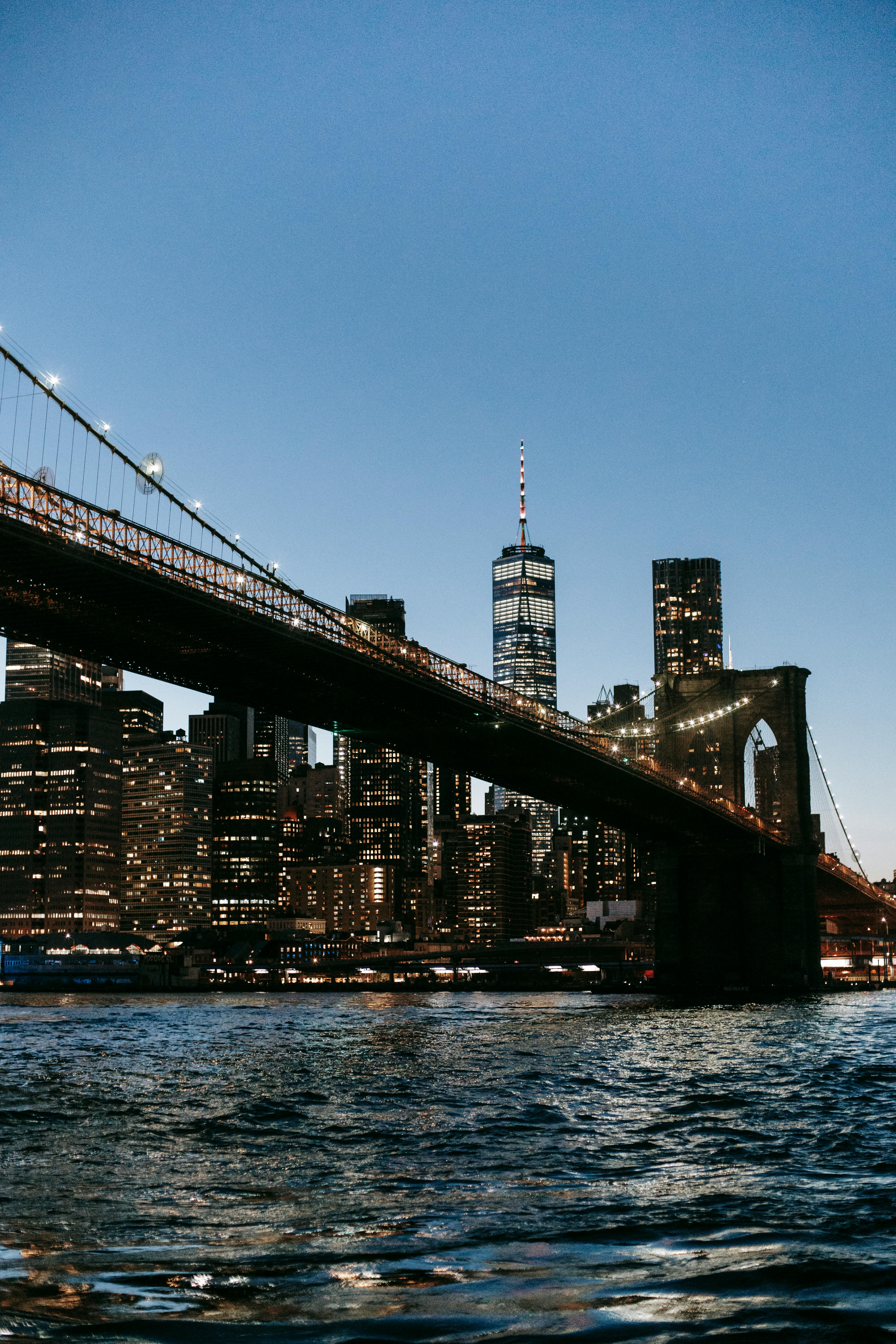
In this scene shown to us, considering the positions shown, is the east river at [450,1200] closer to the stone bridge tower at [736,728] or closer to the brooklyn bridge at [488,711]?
A: the brooklyn bridge at [488,711]

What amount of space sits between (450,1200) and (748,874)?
7818 centimetres

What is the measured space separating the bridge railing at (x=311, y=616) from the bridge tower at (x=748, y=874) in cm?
218

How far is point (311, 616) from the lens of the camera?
5650 centimetres

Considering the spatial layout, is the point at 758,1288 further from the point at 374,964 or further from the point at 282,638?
the point at 374,964

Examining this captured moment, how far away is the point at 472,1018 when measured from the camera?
63.9 metres

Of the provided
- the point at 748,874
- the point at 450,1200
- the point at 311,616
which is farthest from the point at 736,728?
the point at 450,1200

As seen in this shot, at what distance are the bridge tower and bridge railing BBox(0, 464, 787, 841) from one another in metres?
2.18

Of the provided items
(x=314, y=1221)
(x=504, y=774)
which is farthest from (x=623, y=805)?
(x=314, y=1221)

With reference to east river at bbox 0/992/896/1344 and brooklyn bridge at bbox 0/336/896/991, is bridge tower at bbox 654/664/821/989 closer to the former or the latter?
brooklyn bridge at bbox 0/336/896/991

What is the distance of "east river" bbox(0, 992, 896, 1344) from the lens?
999 cm

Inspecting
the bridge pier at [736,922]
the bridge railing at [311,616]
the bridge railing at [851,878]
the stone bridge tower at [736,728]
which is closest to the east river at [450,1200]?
the bridge railing at [311,616]

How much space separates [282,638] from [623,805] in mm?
36193

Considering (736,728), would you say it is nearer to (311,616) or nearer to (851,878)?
(851,878)

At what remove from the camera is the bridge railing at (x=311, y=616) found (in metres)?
42.0
